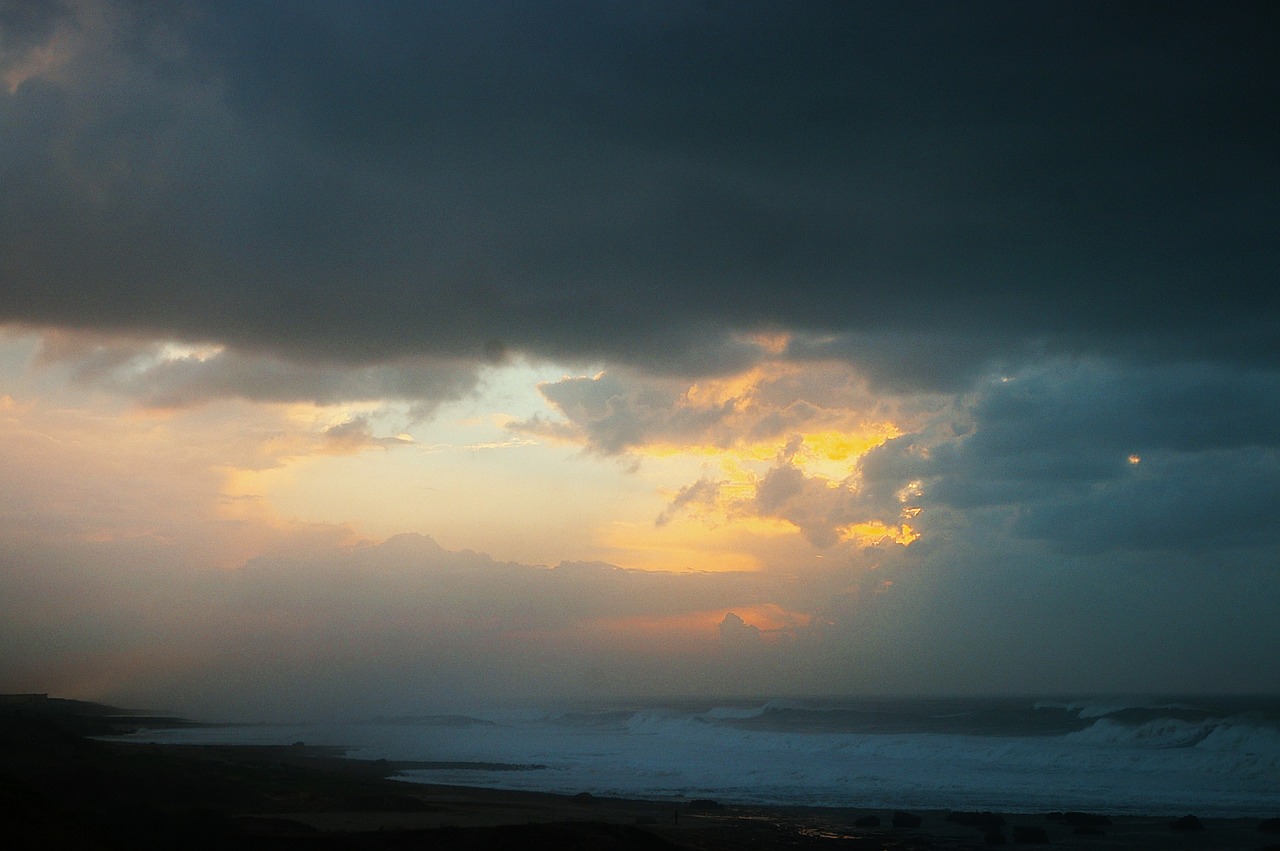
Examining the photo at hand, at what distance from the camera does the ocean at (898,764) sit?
35656 millimetres

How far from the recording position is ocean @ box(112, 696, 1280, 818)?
35.7 m

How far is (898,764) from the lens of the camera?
1864 inches

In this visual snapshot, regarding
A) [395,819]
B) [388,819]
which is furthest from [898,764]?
[388,819]

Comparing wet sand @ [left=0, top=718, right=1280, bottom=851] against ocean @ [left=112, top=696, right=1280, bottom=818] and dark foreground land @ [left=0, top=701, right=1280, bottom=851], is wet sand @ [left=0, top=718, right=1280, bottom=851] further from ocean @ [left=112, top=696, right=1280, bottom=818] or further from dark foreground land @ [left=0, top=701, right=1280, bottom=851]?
ocean @ [left=112, top=696, right=1280, bottom=818]

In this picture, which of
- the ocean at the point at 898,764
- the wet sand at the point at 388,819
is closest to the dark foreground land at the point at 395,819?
the wet sand at the point at 388,819

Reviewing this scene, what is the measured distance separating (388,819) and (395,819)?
0.77 feet

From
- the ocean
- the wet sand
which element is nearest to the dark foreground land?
the wet sand

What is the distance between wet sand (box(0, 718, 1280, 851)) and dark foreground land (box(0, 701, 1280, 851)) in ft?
0.19

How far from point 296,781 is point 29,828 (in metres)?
25.2

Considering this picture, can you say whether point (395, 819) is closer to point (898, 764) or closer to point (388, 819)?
point (388, 819)

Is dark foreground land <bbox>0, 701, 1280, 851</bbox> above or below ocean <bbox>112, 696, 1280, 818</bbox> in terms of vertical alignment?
above

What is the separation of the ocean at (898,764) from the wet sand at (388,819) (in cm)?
425

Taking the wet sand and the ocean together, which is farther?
the ocean

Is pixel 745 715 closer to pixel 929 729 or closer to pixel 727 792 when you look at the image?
pixel 929 729
